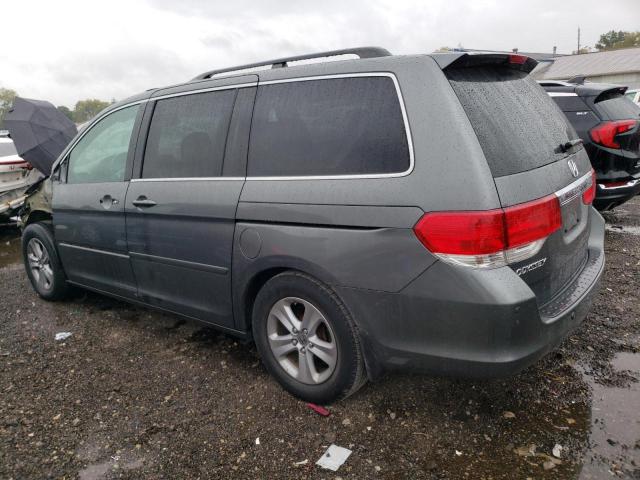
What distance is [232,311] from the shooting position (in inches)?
117

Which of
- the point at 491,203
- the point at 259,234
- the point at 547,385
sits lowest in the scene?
the point at 547,385

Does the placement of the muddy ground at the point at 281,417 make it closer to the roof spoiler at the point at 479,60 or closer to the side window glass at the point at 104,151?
the side window glass at the point at 104,151

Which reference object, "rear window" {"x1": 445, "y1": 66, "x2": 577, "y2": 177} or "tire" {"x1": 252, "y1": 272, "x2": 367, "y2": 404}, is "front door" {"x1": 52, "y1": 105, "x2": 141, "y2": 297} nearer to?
"tire" {"x1": 252, "y1": 272, "x2": 367, "y2": 404}

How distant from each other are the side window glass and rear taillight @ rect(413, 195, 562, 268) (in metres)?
2.50

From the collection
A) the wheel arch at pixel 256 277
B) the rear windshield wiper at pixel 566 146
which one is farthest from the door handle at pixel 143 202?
the rear windshield wiper at pixel 566 146

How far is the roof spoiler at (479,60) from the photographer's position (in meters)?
2.21

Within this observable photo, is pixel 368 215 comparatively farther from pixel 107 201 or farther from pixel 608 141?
pixel 608 141

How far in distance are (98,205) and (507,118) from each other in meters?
2.96

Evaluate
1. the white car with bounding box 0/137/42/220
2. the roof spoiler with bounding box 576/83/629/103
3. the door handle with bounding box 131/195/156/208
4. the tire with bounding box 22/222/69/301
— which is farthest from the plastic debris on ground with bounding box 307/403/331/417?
the white car with bounding box 0/137/42/220

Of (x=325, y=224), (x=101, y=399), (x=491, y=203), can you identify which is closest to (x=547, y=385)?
(x=491, y=203)

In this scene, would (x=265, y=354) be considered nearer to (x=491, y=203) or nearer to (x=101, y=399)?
(x=101, y=399)

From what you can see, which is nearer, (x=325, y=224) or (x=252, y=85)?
(x=325, y=224)

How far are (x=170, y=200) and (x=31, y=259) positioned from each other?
2.49 m

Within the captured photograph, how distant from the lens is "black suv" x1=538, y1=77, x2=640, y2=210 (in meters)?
5.39
